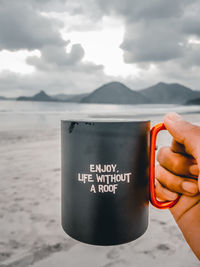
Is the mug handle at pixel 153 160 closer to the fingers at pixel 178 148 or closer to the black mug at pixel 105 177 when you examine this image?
the black mug at pixel 105 177

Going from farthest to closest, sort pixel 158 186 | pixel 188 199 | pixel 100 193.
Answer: pixel 158 186, pixel 188 199, pixel 100 193

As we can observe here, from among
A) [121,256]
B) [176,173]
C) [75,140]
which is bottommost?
[121,256]

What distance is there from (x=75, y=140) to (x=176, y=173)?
0.44 metres

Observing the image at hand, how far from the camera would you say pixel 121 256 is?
2.33 feet

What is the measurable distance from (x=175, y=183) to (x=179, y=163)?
74mm

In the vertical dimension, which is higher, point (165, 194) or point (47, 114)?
point (47, 114)

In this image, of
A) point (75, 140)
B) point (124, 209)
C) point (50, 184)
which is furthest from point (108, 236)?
point (50, 184)

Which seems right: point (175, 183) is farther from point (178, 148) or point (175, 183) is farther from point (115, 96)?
point (115, 96)

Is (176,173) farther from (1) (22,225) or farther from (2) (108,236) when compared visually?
(1) (22,225)

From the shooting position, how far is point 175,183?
2.72ft

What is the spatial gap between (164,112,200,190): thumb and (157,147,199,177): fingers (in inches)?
3.5

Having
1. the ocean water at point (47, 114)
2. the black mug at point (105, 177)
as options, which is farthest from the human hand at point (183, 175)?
the ocean water at point (47, 114)

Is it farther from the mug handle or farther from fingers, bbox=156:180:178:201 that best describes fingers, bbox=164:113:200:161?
fingers, bbox=156:180:178:201

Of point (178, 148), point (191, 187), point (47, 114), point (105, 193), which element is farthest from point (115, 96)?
point (105, 193)
